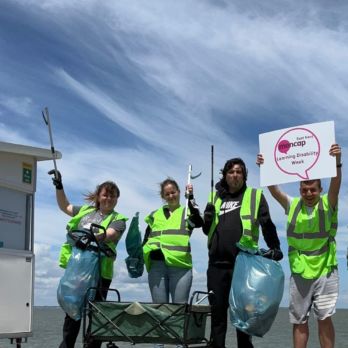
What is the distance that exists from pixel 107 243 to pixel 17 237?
192 centimetres

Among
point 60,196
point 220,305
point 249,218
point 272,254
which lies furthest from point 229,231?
point 60,196

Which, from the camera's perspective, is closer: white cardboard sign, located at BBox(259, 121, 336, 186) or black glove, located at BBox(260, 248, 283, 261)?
black glove, located at BBox(260, 248, 283, 261)

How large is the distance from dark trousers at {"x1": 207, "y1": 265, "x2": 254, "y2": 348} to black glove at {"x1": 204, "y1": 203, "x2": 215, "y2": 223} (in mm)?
437

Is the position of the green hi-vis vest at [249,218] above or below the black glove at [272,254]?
above

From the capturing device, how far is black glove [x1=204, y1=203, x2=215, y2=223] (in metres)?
5.98

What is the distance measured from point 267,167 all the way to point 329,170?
0.64m

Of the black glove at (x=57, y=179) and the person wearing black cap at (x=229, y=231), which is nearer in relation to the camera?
the person wearing black cap at (x=229, y=231)

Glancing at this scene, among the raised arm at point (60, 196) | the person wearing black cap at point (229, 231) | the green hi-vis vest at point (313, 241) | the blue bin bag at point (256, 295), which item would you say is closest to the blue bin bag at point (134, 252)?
the person wearing black cap at point (229, 231)

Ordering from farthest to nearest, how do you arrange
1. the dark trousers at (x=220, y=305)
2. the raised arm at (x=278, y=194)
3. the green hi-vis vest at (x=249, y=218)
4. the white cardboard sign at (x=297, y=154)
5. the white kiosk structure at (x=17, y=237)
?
the white kiosk structure at (x=17, y=237)
the raised arm at (x=278, y=194)
the white cardboard sign at (x=297, y=154)
the green hi-vis vest at (x=249, y=218)
the dark trousers at (x=220, y=305)

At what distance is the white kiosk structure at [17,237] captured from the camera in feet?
24.2

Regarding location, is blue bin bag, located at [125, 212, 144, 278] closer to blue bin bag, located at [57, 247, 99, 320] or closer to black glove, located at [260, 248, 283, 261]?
blue bin bag, located at [57, 247, 99, 320]

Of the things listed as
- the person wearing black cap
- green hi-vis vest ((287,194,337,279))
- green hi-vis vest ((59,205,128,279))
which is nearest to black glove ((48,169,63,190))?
green hi-vis vest ((59,205,128,279))

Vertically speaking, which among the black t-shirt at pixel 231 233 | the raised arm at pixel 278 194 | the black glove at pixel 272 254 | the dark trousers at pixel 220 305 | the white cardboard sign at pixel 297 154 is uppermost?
the white cardboard sign at pixel 297 154

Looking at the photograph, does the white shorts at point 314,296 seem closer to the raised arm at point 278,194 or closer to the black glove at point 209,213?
the raised arm at point 278,194
